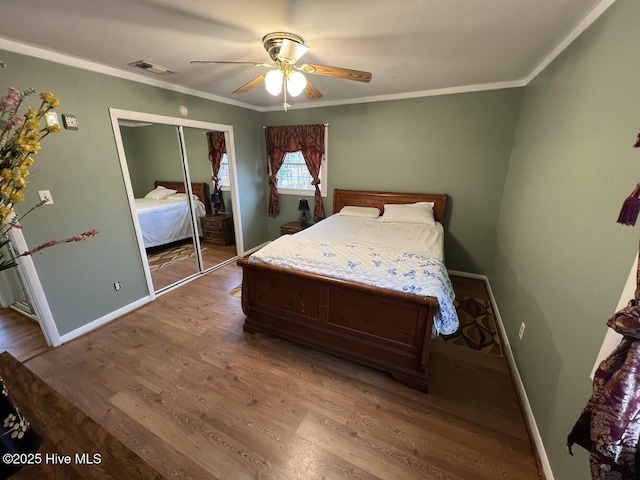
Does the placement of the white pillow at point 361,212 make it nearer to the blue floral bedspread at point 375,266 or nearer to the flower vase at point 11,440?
the blue floral bedspread at point 375,266

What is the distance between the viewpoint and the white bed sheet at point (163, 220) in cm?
366

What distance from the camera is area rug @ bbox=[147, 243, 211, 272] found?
389cm

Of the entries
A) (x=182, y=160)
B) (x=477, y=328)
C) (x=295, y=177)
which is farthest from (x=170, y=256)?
(x=477, y=328)

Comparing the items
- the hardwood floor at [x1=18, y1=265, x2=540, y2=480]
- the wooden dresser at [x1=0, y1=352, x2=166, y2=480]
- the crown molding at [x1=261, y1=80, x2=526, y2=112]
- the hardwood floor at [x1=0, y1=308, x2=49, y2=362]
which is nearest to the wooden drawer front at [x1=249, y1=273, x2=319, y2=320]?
the hardwood floor at [x1=18, y1=265, x2=540, y2=480]

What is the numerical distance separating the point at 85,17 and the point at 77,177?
128 centimetres

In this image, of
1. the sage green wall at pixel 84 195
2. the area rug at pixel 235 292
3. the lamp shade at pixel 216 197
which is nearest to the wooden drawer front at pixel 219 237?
the lamp shade at pixel 216 197

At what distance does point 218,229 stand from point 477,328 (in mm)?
4028

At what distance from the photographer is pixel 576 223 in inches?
54.0

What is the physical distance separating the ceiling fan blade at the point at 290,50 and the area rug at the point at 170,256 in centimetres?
334

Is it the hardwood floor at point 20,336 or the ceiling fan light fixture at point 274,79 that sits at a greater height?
the ceiling fan light fixture at point 274,79

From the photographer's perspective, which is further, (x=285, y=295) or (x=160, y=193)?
(x=160, y=193)

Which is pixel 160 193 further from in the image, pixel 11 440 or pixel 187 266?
pixel 11 440

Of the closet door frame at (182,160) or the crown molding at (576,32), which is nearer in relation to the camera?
the crown molding at (576,32)

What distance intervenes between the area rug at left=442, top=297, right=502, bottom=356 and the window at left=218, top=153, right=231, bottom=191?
369 cm
